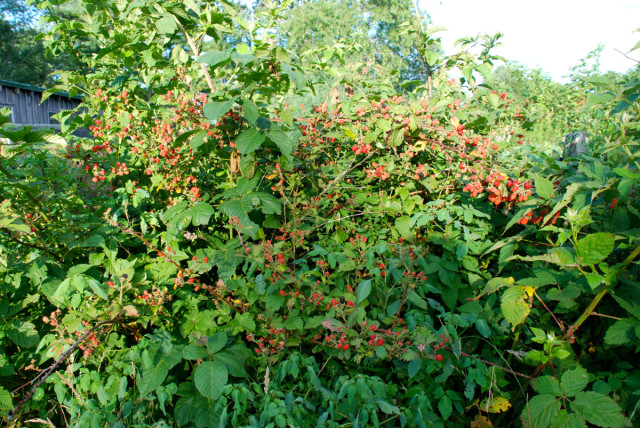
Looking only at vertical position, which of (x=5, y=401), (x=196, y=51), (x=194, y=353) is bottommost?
(x=5, y=401)

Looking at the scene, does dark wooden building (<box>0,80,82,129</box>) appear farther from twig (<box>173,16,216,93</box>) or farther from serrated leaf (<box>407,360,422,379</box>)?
serrated leaf (<box>407,360,422,379</box>)

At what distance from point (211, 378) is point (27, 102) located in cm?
2120

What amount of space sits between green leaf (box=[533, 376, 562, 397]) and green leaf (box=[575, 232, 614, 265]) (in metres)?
0.47

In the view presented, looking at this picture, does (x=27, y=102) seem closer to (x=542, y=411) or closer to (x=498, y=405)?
(x=498, y=405)

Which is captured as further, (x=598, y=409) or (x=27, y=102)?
(x=27, y=102)

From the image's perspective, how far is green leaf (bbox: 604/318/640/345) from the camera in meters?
1.51

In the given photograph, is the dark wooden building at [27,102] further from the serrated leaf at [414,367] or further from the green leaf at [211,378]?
the serrated leaf at [414,367]

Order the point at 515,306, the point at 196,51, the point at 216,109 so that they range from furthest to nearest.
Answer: the point at 196,51
the point at 216,109
the point at 515,306

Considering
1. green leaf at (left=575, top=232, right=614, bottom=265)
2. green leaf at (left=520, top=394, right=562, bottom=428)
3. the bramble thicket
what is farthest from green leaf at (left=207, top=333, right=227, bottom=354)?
green leaf at (left=575, top=232, right=614, bottom=265)

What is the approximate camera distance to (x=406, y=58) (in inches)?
1201

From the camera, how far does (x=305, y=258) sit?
233 centimetres

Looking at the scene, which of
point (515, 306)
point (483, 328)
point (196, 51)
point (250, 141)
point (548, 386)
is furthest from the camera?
point (196, 51)

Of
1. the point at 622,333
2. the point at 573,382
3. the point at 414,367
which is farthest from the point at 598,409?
the point at 414,367

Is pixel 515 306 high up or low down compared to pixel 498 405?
up
